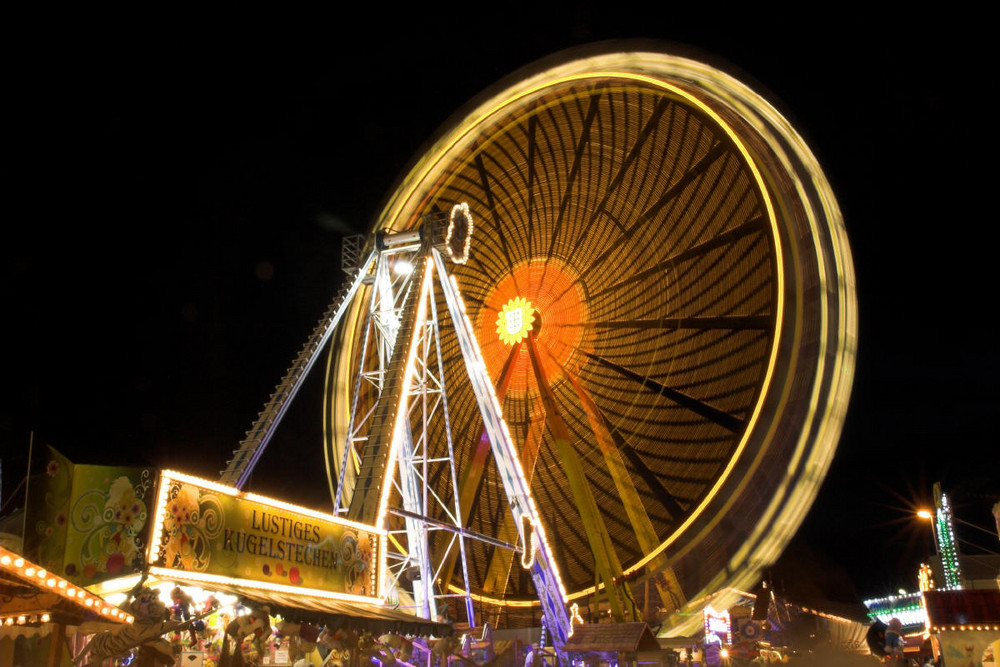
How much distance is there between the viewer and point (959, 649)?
14.2m

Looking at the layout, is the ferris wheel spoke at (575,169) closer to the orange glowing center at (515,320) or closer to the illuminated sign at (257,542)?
the orange glowing center at (515,320)

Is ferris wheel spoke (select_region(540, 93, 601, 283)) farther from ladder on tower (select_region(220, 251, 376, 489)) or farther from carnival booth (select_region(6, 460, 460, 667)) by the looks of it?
carnival booth (select_region(6, 460, 460, 667))

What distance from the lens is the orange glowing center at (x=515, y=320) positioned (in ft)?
50.8

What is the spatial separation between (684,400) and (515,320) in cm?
339

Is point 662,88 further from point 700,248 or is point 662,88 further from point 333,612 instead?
point 333,612

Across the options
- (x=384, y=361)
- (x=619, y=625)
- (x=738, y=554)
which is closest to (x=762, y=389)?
(x=738, y=554)

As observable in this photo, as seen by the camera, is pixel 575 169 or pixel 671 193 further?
pixel 575 169

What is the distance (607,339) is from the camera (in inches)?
595

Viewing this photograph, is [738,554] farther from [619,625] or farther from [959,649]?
[959,649]

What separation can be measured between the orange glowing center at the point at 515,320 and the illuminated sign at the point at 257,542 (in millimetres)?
6830

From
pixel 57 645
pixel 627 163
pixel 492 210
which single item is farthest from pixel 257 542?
pixel 492 210

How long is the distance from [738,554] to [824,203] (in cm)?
558

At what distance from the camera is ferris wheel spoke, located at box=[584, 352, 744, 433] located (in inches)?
531

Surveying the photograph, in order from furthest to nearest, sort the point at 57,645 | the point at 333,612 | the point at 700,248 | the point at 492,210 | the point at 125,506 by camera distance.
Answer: the point at 492,210 → the point at 700,248 → the point at 333,612 → the point at 125,506 → the point at 57,645
